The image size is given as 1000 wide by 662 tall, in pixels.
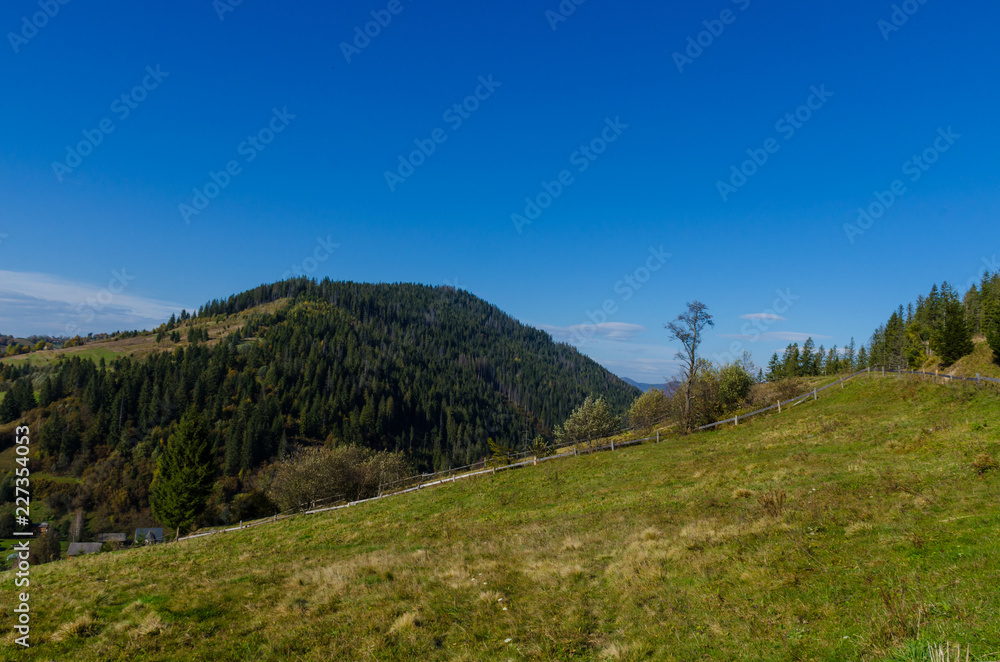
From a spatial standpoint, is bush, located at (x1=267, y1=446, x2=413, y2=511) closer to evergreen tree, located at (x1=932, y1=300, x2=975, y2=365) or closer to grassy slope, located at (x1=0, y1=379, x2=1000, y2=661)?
grassy slope, located at (x1=0, y1=379, x2=1000, y2=661)

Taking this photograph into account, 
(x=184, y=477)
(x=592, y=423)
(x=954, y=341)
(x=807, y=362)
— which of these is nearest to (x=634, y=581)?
(x=184, y=477)

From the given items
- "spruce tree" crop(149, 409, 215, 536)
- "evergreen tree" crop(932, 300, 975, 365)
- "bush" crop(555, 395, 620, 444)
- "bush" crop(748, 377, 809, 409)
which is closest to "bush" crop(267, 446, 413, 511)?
"spruce tree" crop(149, 409, 215, 536)

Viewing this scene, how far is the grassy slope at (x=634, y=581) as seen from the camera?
26.1ft

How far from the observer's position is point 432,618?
10555 millimetres

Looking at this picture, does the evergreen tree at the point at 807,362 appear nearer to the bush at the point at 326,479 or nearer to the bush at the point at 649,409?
the bush at the point at 649,409

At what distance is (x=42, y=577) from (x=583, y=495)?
23509 mm

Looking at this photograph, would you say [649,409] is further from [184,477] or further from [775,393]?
[184,477]

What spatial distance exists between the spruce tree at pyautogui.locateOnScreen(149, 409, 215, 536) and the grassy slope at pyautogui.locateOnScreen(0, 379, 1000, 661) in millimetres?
24685

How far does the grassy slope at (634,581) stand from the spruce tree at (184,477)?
2468 centimetres

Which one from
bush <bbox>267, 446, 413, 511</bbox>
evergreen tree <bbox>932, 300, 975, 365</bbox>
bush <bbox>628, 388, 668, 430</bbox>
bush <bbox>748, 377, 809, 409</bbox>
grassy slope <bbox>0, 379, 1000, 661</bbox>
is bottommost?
bush <bbox>267, 446, 413, 511</bbox>

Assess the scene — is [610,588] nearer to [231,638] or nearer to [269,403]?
[231,638]

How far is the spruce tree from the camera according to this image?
144ft

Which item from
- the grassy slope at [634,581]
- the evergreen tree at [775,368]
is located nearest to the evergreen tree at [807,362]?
the evergreen tree at [775,368]

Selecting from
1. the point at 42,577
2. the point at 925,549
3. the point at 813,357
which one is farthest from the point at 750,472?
the point at 813,357
